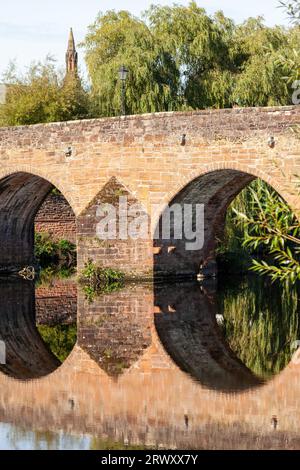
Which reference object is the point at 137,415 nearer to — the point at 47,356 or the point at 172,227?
the point at 47,356

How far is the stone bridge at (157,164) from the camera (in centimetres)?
1762

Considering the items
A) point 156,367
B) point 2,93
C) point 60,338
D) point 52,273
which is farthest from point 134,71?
point 156,367

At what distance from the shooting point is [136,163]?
1922 centimetres

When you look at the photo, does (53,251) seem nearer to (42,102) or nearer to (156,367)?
(42,102)

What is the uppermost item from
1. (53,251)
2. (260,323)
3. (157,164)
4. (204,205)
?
(157,164)

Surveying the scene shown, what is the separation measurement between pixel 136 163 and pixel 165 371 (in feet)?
27.9

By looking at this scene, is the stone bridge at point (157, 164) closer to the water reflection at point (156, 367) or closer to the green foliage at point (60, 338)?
the water reflection at point (156, 367)

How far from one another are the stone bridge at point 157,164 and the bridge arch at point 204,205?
0.07 feet

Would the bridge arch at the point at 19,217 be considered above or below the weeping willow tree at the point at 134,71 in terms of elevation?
below

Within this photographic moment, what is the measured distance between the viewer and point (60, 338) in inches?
550

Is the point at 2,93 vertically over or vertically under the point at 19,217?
over

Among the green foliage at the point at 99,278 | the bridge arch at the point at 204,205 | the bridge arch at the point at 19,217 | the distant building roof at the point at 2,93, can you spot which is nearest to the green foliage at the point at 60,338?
the green foliage at the point at 99,278

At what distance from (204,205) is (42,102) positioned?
289 inches
